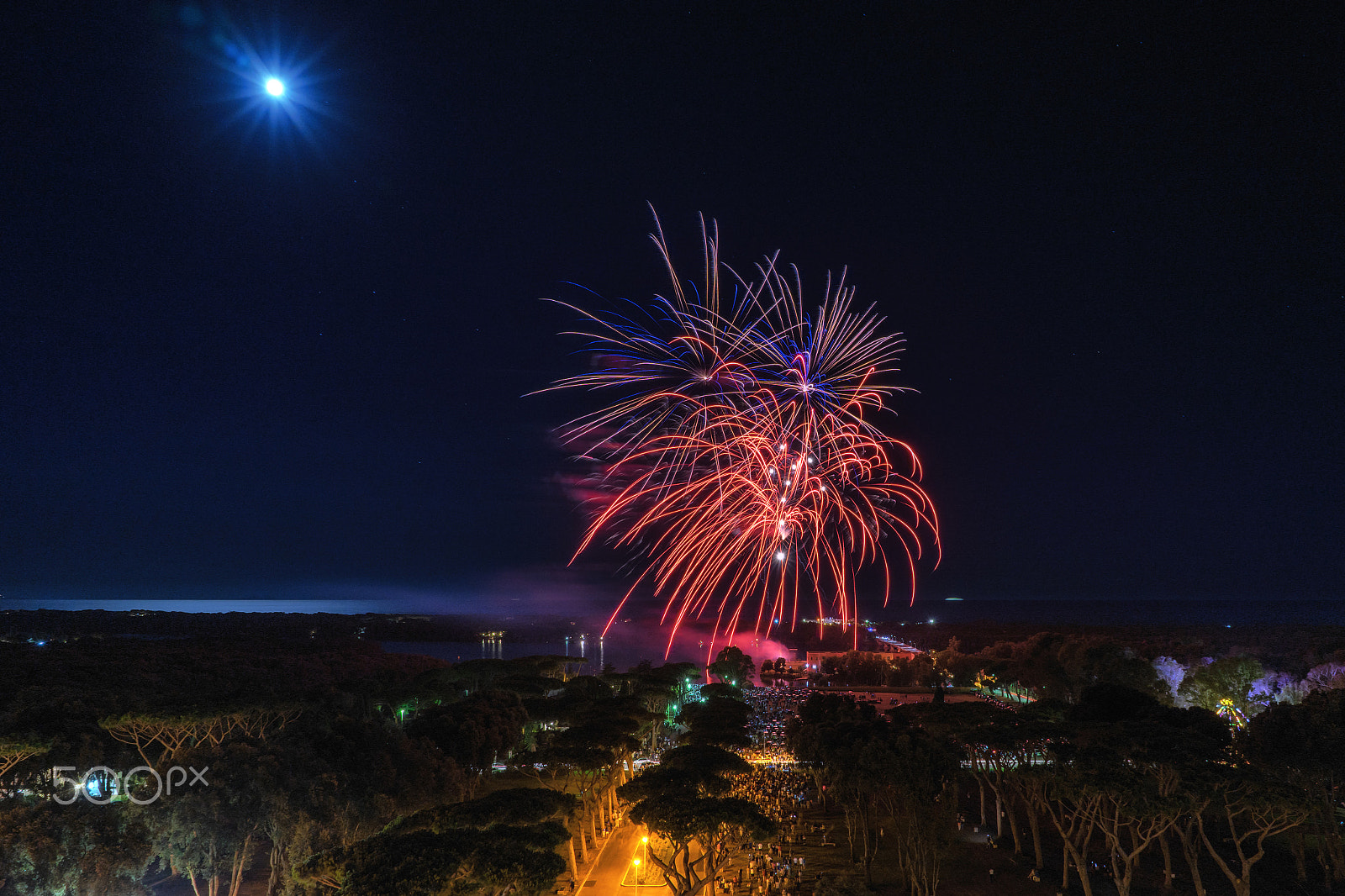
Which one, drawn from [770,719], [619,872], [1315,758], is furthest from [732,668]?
[1315,758]

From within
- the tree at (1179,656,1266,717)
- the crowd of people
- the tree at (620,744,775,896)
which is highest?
the tree at (620,744,775,896)

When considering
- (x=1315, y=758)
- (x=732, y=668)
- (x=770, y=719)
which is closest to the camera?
(x=1315, y=758)

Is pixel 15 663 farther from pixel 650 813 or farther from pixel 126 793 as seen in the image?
pixel 650 813

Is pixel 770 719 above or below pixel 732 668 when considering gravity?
below

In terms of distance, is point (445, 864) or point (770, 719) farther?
point (770, 719)

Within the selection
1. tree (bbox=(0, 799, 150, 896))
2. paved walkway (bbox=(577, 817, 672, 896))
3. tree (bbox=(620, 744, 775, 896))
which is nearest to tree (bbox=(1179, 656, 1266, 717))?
paved walkway (bbox=(577, 817, 672, 896))

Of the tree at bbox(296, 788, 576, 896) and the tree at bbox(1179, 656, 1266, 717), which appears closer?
the tree at bbox(296, 788, 576, 896)

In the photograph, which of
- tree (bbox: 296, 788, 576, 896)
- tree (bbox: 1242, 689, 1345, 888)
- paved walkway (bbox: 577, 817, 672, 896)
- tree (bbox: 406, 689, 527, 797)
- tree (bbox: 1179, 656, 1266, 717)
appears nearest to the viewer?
tree (bbox: 296, 788, 576, 896)

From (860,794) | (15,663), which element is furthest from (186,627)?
(860,794)

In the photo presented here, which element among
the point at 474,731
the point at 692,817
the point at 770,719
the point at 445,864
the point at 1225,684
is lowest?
the point at 770,719

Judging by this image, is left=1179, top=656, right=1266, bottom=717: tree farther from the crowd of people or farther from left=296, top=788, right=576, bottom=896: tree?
left=296, top=788, right=576, bottom=896: tree

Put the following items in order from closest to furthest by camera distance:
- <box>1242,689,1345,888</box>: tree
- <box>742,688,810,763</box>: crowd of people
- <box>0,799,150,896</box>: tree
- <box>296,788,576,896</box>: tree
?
<box>296,788,576,896</box>: tree, <box>0,799,150,896</box>: tree, <box>1242,689,1345,888</box>: tree, <box>742,688,810,763</box>: crowd of people

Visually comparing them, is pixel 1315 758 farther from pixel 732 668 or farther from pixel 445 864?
pixel 732 668

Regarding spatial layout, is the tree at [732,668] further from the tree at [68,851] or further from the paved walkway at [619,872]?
the tree at [68,851]
